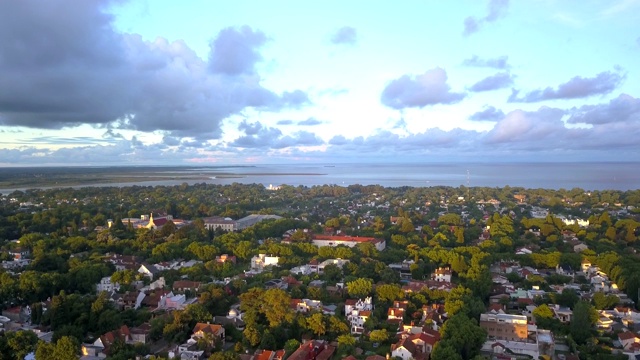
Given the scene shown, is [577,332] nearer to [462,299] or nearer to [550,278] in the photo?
[462,299]

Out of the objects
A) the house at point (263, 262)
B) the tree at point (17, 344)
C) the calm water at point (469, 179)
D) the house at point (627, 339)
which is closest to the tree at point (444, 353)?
the house at point (627, 339)

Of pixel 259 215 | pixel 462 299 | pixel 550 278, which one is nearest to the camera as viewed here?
pixel 462 299

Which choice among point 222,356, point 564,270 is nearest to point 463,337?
point 222,356

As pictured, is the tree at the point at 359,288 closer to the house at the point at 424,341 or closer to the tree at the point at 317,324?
the tree at the point at 317,324

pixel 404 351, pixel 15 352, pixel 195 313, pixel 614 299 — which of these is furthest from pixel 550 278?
pixel 15 352

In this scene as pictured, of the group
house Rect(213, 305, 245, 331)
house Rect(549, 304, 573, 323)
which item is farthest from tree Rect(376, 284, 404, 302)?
house Rect(549, 304, 573, 323)

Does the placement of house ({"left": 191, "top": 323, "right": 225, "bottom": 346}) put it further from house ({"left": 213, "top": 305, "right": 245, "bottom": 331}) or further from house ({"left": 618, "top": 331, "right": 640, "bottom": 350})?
house ({"left": 618, "top": 331, "right": 640, "bottom": 350})

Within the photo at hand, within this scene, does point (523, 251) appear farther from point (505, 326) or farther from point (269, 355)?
point (269, 355)
